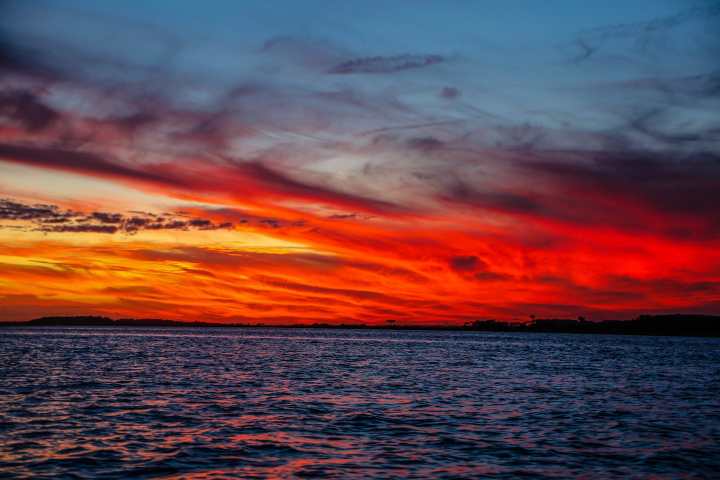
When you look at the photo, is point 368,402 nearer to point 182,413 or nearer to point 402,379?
point 182,413

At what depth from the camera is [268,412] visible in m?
32.3

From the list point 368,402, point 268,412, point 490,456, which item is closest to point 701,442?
point 490,456

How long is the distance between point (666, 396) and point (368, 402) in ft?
69.7

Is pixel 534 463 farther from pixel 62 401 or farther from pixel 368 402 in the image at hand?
pixel 62 401

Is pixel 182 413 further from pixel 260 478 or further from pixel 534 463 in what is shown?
pixel 534 463

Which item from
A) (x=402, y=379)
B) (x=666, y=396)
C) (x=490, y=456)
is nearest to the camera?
(x=490, y=456)

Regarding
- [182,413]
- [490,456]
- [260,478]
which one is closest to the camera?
[260,478]

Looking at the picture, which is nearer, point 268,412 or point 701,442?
point 701,442

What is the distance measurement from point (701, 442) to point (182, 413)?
23.1 meters

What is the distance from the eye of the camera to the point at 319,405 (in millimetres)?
35188

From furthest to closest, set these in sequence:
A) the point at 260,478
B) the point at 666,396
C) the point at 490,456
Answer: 1. the point at 666,396
2. the point at 490,456
3. the point at 260,478

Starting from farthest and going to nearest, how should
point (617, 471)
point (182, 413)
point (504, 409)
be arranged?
point (504, 409) → point (182, 413) → point (617, 471)

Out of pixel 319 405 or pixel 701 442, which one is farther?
pixel 319 405

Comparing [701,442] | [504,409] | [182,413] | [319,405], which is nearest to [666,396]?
[504,409]
